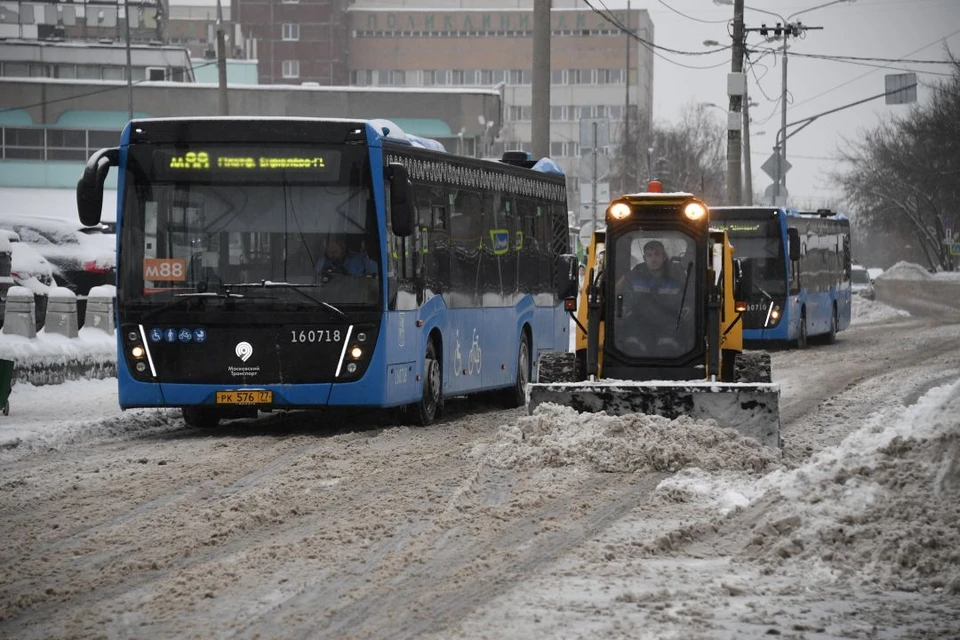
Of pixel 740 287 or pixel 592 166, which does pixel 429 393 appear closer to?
pixel 740 287

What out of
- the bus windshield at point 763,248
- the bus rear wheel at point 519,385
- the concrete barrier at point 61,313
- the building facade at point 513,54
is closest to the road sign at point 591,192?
the bus windshield at point 763,248

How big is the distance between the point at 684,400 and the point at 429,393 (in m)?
Answer: 4.43

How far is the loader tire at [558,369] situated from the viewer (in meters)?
15.8

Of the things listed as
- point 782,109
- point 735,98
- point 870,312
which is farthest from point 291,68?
point 735,98

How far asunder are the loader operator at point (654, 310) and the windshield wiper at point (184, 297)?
3.55 metres

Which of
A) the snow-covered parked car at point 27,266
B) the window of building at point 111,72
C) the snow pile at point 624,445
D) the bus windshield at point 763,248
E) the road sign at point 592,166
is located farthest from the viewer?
the window of building at point 111,72

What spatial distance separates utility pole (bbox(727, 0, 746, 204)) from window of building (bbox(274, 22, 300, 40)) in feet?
311

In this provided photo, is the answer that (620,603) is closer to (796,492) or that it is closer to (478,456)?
(796,492)

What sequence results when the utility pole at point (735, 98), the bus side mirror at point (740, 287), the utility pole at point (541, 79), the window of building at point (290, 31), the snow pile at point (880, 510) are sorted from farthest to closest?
1. the window of building at point (290, 31)
2. the utility pole at point (735, 98)
3. the utility pole at point (541, 79)
4. the bus side mirror at point (740, 287)
5. the snow pile at point (880, 510)

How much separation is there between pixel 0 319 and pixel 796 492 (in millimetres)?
16272

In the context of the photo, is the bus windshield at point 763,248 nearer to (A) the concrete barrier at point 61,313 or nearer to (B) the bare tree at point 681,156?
(A) the concrete barrier at point 61,313

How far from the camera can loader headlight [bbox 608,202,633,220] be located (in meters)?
15.6

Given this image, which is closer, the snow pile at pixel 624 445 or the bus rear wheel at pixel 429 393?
the snow pile at pixel 624 445

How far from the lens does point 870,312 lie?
5847 centimetres
